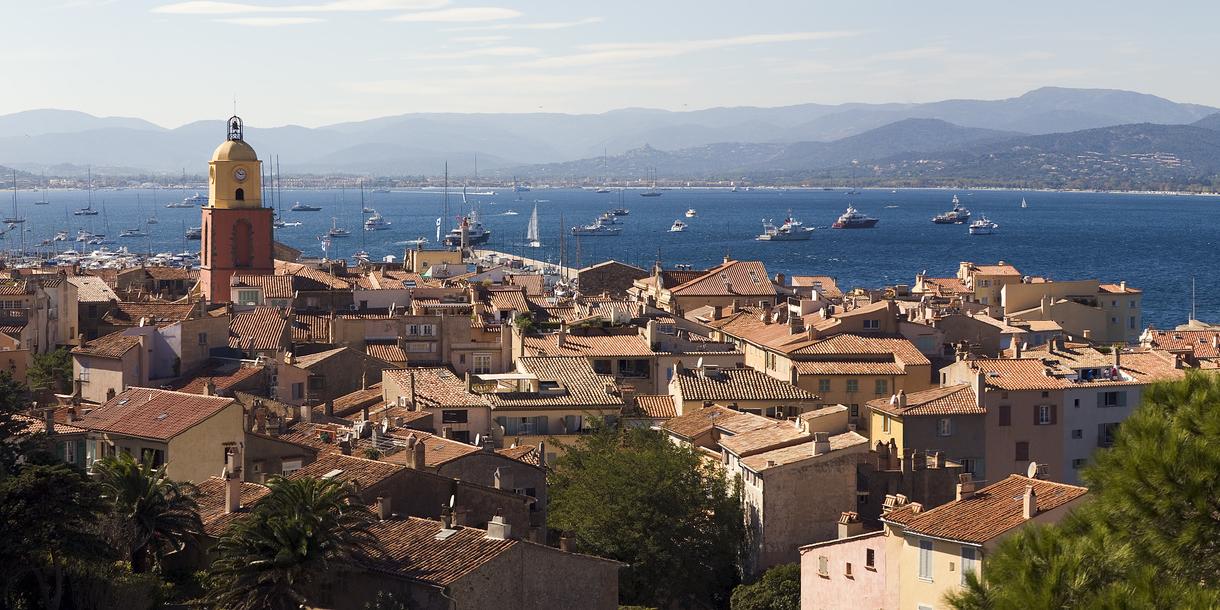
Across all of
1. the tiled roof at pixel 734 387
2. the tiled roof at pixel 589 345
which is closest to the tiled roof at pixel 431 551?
the tiled roof at pixel 734 387

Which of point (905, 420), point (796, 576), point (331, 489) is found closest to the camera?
point (331, 489)

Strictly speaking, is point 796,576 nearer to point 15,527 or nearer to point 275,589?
point 275,589

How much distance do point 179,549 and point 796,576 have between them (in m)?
9.86

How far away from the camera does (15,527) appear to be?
1920 cm

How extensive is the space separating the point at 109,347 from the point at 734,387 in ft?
42.5

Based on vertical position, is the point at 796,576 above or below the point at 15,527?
below

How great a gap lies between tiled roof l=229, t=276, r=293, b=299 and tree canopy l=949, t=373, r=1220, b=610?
3740 cm

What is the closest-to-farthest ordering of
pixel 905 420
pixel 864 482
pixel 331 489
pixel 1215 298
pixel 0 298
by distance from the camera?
pixel 331 489 < pixel 864 482 < pixel 905 420 < pixel 0 298 < pixel 1215 298

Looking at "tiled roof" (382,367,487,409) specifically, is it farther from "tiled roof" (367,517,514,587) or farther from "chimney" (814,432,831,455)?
"tiled roof" (367,517,514,587)

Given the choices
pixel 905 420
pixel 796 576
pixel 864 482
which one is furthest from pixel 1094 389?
pixel 796 576

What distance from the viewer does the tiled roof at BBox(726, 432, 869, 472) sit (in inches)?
1173

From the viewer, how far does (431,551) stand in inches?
810

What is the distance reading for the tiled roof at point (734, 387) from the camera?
124 ft

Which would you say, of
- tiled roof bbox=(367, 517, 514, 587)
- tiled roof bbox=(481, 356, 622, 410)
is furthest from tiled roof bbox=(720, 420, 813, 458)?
tiled roof bbox=(367, 517, 514, 587)
